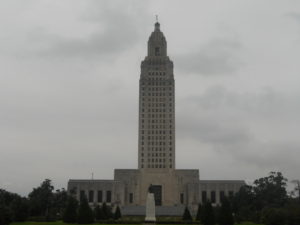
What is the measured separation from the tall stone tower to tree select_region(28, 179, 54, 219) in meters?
24.0

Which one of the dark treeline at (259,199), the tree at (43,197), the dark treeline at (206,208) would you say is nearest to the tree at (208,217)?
the dark treeline at (206,208)

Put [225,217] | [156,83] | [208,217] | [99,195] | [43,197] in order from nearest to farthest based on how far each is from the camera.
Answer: [225,217] < [208,217] < [43,197] < [99,195] < [156,83]

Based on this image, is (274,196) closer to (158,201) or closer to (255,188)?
(255,188)

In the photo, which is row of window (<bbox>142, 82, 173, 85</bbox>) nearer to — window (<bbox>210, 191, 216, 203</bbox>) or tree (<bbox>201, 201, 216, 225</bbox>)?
window (<bbox>210, 191, 216, 203</bbox>)

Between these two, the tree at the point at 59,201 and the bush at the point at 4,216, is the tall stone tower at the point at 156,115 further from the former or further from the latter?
the bush at the point at 4,216

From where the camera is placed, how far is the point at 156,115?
104 meters

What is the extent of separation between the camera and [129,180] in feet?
333

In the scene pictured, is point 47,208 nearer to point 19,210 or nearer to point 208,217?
point 19,210

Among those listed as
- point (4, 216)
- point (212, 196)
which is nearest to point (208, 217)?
point (4, 216)

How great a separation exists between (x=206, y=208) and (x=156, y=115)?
1892 inches

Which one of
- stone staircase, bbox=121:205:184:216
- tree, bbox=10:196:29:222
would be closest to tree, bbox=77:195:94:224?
tree, bbox=10:196:29:222

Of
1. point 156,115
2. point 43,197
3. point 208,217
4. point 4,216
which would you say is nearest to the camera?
point 4,216

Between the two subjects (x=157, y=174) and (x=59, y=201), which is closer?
(x=59, y=201)

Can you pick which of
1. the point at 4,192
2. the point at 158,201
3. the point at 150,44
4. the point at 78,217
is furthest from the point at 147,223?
the point at 150,44
